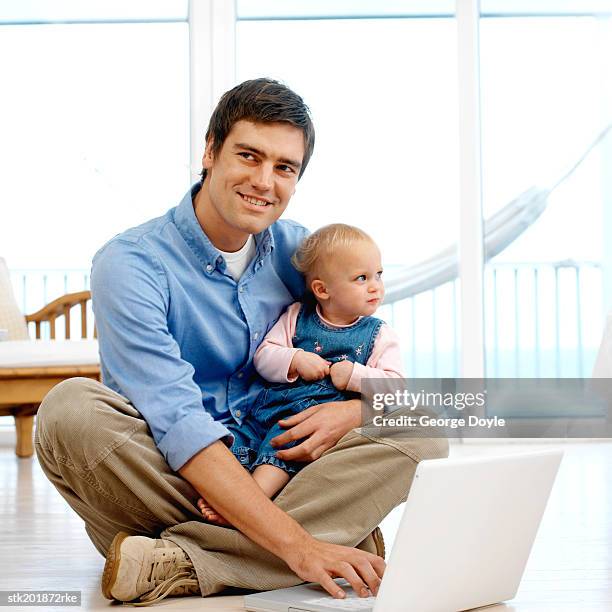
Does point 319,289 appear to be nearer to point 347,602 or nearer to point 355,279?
point 355,279

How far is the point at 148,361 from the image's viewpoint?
4.53 feet

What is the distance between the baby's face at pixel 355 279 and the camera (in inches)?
62.4

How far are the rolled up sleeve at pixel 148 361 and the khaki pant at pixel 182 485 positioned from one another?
0.03m

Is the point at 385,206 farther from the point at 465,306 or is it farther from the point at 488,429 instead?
the point at 488,429

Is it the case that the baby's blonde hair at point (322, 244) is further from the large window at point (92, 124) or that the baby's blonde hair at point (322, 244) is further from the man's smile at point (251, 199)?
the large window at point (92, 124)

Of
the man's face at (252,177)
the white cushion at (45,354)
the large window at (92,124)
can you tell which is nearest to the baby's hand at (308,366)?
the man's face at (252,177)

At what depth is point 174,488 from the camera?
1.40 metres

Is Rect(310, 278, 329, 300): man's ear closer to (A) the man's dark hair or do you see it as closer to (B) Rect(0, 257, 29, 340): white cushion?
(A) the man's dark hair

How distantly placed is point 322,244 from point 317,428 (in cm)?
31

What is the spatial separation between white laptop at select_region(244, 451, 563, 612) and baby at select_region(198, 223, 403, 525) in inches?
11.4

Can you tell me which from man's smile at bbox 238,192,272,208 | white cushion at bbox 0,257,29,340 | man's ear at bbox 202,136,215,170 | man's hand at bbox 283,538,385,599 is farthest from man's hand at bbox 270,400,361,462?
white cushion at bbox 0,257,29,340

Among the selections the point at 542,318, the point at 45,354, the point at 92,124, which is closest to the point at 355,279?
the point at 45,354

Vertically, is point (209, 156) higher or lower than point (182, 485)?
higher

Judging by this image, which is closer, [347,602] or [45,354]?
[347,602]
